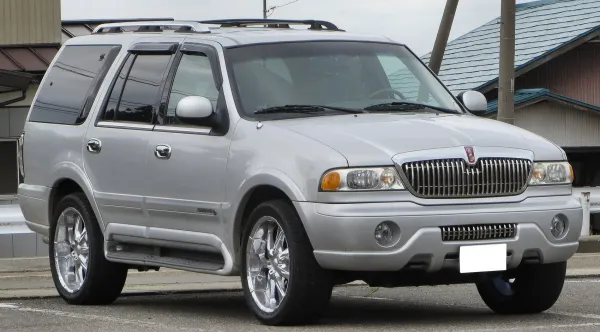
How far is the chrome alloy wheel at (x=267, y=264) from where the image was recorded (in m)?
9.15

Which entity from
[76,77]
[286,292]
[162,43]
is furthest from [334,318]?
[76,77]

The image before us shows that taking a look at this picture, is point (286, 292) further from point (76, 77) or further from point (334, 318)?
point (76, 77)

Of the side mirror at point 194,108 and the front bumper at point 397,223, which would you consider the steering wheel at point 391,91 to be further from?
the front bumper at point 397,223

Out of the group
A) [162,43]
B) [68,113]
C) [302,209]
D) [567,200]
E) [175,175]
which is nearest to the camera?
[302,209]

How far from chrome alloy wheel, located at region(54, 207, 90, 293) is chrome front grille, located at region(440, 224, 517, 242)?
3.41 metres

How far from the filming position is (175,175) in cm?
1011

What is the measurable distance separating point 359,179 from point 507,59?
36.9ft

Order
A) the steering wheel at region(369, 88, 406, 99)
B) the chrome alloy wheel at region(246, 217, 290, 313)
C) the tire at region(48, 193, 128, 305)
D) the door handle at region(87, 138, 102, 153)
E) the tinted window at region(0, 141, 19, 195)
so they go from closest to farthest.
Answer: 1. the chrome alloy wheel at region(246, 217, 290, 313)
2. the steering wheel at region(369, 88, 406, 99)
3. the door handle at region(87, 138, 102, 153)
4. the tire at region(48, 193, 128, 305)
5. the tinted window at region(0, 141, 19, 195)

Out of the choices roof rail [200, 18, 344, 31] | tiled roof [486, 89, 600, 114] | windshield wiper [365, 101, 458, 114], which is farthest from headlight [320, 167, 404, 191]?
tiled roof [486, 89, 600, 114]

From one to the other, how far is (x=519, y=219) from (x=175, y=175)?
2.39 metres

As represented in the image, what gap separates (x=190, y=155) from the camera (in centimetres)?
997

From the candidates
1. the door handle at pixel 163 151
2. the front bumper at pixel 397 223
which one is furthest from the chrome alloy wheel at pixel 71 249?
the front bumper at pixel 397 223

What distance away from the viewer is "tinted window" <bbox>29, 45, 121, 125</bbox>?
11438 mm

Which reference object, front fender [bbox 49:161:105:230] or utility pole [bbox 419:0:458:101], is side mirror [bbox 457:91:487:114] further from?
utility pole [bbox 419:0:458:101]
